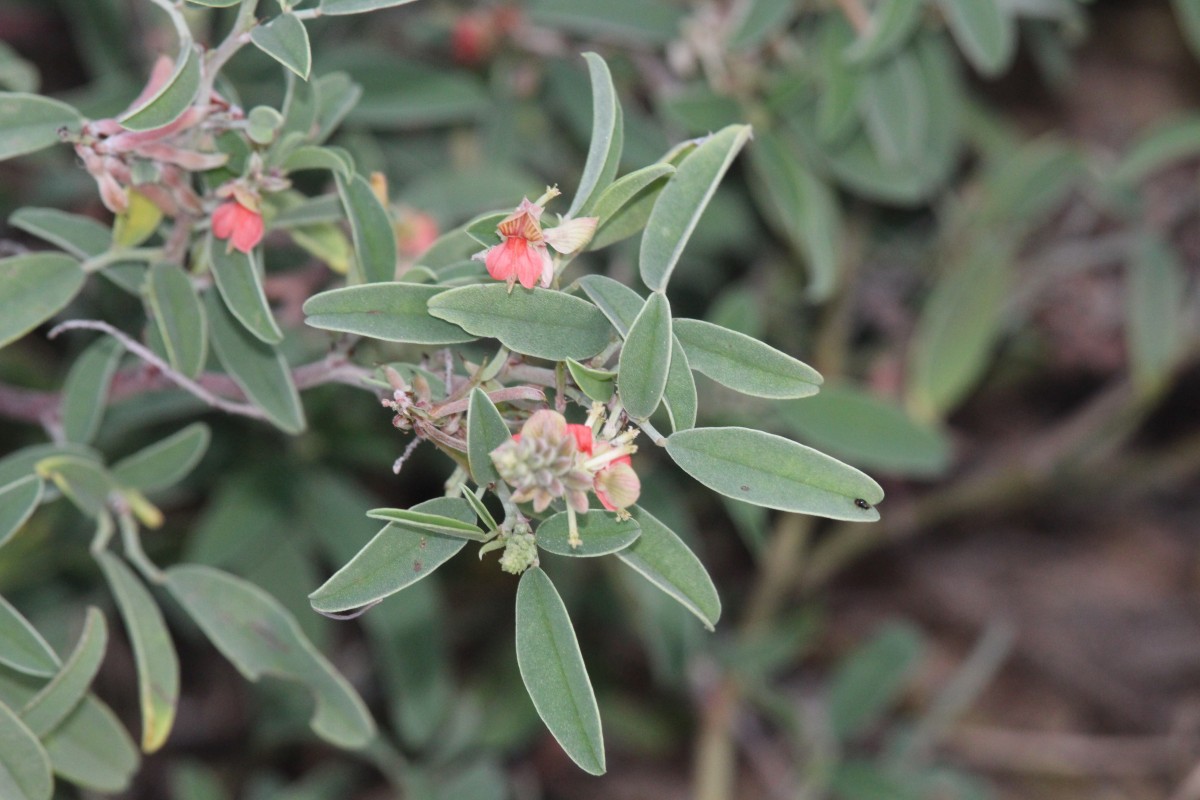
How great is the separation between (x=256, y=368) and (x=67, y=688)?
302mm

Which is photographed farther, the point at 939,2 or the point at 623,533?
the point at 939,2

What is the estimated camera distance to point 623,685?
2090 millimetres

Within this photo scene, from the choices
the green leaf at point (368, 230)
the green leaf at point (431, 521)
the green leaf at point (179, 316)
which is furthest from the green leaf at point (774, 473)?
the green leaf at point (179, 316)

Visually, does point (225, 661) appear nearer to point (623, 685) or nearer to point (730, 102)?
point (623, 685)

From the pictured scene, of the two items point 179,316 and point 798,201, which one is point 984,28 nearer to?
point 798,201

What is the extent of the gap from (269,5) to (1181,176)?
5.82 feet

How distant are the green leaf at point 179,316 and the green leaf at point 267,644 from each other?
0.22 m

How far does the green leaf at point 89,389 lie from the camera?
3.57 ft

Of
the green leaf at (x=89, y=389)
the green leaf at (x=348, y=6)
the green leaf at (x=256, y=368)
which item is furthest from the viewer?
the green leaf at (x=89, y=389)

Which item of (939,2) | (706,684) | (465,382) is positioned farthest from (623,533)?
(706,684)

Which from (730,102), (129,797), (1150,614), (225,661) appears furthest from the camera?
(1150,614)

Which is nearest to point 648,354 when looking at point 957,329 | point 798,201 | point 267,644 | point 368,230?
point 368,230

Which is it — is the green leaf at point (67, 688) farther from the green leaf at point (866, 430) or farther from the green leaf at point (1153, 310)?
the green leaf at point (1153, 310)

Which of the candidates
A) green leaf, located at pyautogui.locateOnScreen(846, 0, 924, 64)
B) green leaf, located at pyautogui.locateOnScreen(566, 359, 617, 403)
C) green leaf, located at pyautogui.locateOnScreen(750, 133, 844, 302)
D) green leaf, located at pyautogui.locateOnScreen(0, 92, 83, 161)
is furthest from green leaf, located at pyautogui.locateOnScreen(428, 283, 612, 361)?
green leaf, located at pyautogui.locateOnScreen(846, 0, 924, 64)
